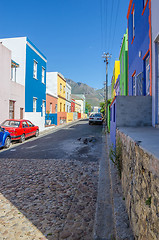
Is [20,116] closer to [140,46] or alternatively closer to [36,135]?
[36,135]

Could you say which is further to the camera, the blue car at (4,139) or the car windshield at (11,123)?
the car windshield at (11,123)

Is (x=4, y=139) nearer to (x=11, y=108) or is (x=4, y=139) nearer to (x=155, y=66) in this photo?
(x=11, y=108)

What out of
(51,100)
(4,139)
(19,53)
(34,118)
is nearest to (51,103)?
(51,100)

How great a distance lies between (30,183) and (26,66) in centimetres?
1496

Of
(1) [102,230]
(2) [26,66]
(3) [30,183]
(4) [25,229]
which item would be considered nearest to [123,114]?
(3) [30,183]

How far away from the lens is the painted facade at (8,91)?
13.2 meters

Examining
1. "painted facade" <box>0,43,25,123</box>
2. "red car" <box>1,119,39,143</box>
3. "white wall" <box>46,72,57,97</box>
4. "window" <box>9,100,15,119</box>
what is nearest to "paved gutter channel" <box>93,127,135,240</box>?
"red car" <box>1,119,39,143</box>

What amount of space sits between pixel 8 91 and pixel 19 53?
5120 mm

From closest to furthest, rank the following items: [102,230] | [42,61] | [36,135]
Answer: [102,230], [36,135], [42,61]

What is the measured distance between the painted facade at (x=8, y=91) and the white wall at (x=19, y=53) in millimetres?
726

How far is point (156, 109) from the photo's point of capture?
5.77 meters

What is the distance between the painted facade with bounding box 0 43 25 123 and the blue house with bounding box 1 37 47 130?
1040 millimetres

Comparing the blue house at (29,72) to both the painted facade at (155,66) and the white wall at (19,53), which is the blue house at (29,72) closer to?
the white wall at (19,53)

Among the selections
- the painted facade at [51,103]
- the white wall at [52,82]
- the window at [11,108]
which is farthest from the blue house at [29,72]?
the white wall at [52,82]
